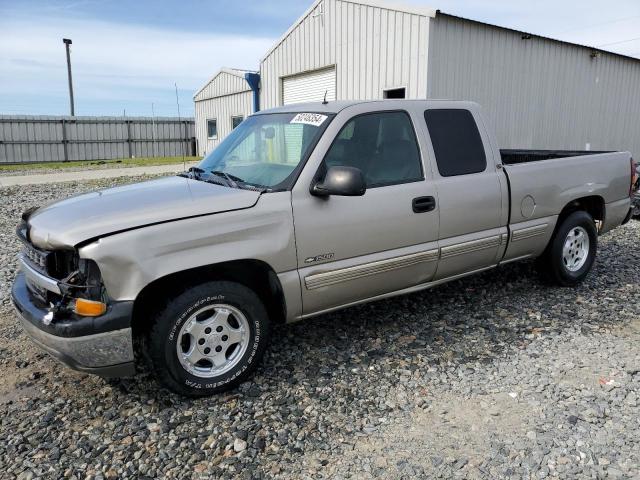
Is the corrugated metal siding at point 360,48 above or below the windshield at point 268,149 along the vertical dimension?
above

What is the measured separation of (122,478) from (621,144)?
746 inches

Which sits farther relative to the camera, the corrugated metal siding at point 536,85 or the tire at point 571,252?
the corrugated metal siding at point 536,85

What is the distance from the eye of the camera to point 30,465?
2.76 meters

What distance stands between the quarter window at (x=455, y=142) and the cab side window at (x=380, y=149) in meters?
0.23

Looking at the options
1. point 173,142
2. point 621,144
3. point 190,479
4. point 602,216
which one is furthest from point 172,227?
point 173,142

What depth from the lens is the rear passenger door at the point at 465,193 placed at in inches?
167

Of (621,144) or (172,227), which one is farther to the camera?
(621,144)

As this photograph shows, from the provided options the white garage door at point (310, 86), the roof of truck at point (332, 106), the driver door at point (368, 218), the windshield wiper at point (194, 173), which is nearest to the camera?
the driver door at point (368, 218)

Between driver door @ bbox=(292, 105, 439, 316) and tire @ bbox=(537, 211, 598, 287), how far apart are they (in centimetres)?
172

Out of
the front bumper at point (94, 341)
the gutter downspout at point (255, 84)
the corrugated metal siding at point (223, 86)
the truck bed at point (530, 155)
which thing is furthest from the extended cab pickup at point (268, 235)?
the corrugated metal siding at point (223, 86)

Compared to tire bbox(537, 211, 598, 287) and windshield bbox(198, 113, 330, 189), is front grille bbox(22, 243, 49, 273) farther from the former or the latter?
tire bbox(537, 211, 598, 287)

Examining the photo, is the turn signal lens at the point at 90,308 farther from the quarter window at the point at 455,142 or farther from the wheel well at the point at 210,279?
the quarter window at the point at 455,142

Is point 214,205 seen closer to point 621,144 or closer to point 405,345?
point 405,345

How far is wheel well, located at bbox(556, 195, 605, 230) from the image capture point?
536 centimetres
